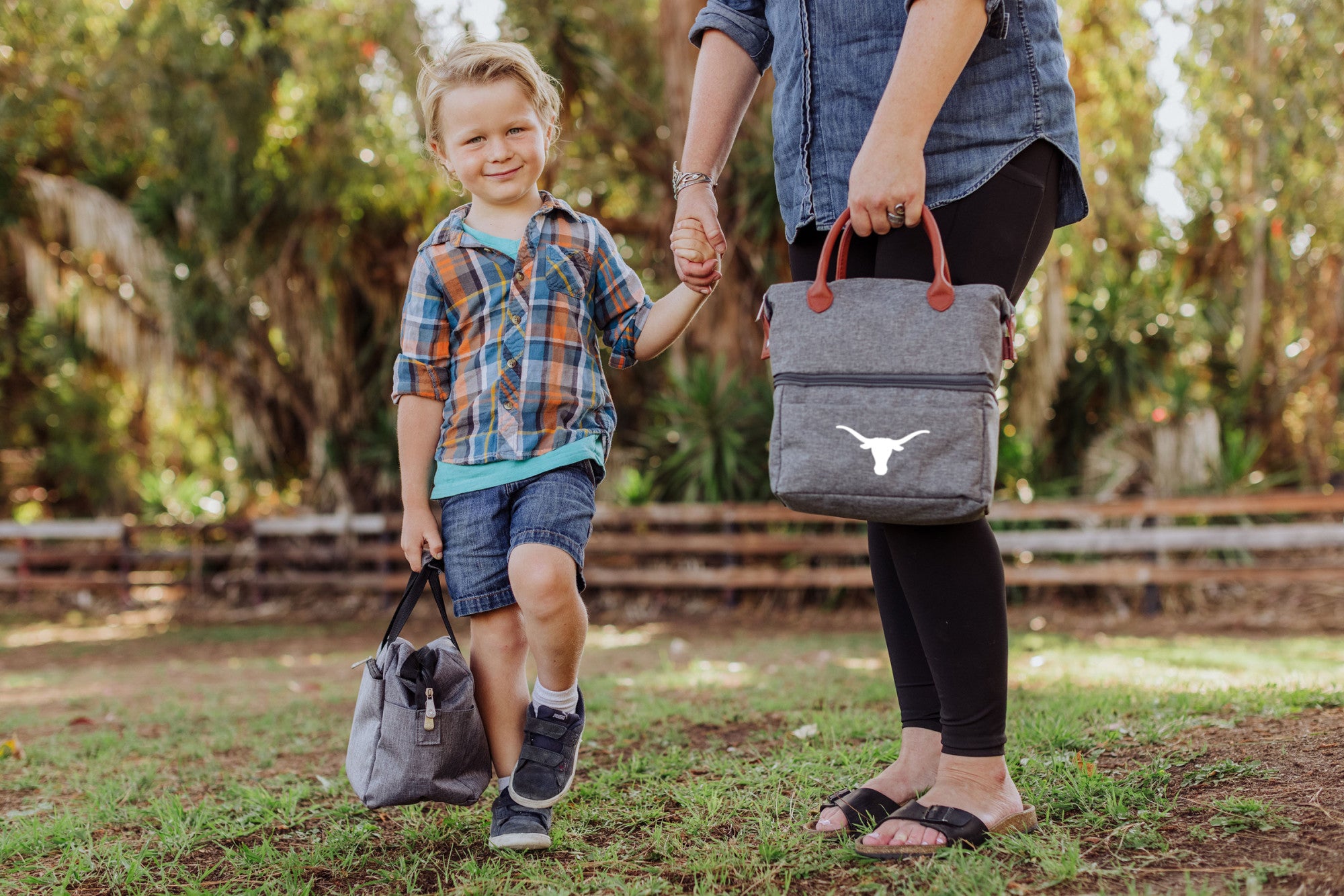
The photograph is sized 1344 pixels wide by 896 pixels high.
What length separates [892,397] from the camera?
1.73 m

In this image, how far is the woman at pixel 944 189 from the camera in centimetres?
175

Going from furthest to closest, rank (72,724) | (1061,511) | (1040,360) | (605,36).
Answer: (605,36) < (1040,360) < (1061,511) < (72,724)

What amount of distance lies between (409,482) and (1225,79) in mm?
9496

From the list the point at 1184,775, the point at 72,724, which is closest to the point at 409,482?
the point at 1184,775

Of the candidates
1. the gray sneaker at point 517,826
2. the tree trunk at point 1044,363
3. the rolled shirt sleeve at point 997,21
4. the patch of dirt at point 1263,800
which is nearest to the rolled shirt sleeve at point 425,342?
the gray sneaker at point 517,826

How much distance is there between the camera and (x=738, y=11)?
7.11 ft

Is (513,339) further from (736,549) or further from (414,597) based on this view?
(736,549)

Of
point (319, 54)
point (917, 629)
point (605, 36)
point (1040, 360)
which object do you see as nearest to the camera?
point (917, 629)

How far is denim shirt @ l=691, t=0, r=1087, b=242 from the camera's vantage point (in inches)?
72.3

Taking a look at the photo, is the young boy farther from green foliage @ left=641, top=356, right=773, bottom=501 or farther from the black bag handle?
green foliage @ left=641, top=356, right=773, bottom=501

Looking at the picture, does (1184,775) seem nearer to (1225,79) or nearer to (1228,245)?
(1225,79)

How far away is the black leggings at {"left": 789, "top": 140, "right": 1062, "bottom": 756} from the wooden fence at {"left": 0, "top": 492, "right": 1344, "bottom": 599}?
→ 6.11 meters

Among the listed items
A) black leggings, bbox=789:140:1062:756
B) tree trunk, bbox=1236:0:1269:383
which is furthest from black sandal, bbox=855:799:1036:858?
tree trunk, bbox=1236:0:1269:383

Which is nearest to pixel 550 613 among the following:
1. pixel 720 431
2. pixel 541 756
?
pixel 541 756
